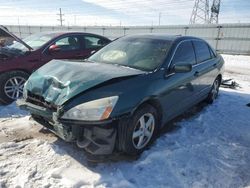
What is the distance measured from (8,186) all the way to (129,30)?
22.7 meters

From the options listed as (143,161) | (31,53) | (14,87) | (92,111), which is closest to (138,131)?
(143,161)

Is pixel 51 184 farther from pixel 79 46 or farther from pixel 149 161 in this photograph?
pixel 79 46

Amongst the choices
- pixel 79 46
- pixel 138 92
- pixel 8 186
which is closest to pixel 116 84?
pixel 138 92

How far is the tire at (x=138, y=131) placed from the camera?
3184 millimetres

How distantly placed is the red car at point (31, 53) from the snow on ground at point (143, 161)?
0.93 meters

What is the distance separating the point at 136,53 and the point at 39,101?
67.7 inches

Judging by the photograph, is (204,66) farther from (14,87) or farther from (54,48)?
(14,87)

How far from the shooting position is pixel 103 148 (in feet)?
10.1

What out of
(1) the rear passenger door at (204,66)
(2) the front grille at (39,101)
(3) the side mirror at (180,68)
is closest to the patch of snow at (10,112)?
(2) the front grille at (39,101)

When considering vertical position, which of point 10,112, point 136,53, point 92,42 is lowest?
point 10,112

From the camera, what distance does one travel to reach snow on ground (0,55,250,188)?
3.00 meters

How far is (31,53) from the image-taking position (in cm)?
577

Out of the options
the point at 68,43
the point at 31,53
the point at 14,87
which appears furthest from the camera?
the point at 68,43

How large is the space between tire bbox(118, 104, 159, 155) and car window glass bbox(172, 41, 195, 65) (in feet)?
3.35
